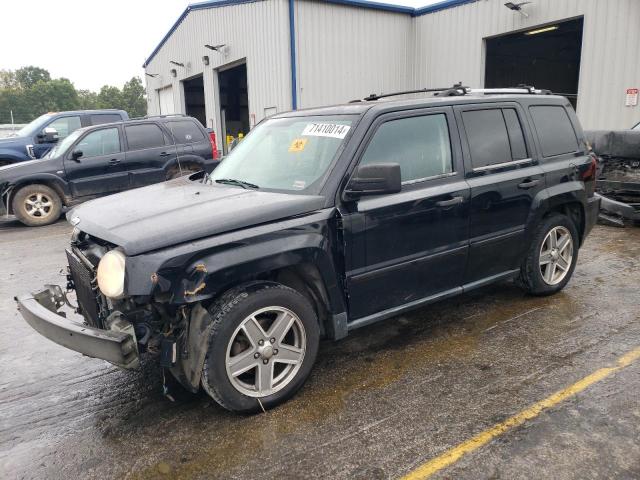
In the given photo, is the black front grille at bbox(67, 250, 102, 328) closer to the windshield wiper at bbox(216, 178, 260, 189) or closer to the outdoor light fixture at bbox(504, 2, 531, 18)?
the windshield wiper at bbox(216, 178, 260, 189)

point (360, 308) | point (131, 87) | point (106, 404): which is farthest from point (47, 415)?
point (131, 87)

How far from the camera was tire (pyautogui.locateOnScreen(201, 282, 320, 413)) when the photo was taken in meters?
2.75

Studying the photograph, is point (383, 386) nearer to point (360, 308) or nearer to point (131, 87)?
point (360, 308)

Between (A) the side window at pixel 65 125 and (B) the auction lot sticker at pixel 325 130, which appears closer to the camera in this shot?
(B) the auction lot sticker at pixel 325 130

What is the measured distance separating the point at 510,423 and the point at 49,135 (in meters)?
A: 11.5

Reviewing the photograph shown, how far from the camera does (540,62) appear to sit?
23.2 meters

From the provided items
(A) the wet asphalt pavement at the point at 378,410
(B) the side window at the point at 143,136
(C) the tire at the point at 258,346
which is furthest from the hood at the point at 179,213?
(B) the side window at the point at 143,136

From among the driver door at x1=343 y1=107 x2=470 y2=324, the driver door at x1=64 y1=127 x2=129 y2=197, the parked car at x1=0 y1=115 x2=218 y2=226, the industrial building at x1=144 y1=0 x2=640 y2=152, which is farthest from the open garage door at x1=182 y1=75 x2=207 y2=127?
the driver door at x1=343 y1=107 x2=470 y2=324

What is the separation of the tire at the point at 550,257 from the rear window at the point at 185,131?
24.8ft

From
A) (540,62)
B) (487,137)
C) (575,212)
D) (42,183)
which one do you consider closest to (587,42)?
(575,212)

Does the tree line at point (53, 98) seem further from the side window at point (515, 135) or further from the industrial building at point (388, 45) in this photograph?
the side window at point (515, 135)

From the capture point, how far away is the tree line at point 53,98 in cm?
9031

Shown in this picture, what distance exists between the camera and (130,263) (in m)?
2.56

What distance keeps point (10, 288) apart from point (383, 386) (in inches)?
185
